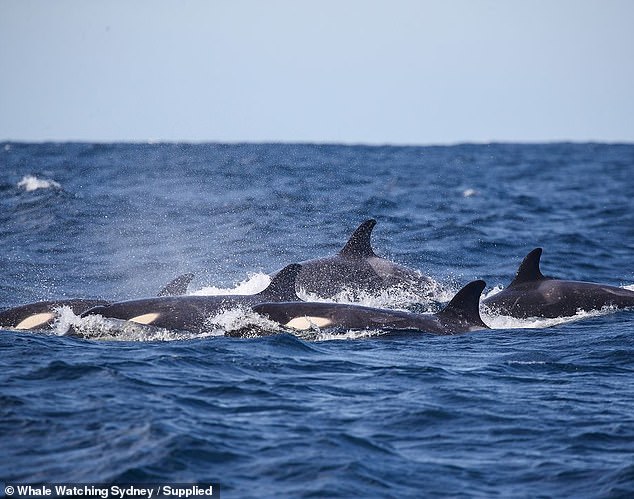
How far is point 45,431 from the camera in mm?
8078

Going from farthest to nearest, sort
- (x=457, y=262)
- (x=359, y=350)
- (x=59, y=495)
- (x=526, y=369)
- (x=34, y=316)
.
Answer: (x=457, y=262) < (x=34, y=316) < (x=359, y=350) < (x=526, y=369) < (x=59, y=495)

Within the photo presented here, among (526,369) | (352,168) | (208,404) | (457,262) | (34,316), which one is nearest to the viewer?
(208,404)

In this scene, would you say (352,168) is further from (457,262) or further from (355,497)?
(355,497)

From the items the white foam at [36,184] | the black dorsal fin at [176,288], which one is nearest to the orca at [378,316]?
the black dorsal fin at [176,288]

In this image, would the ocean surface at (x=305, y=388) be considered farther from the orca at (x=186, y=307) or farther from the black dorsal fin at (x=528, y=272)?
the black dorsal fin at (x=528, y=272)

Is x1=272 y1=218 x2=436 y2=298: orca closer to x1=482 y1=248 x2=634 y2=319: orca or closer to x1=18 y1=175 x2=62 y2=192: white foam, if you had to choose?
x1=482 y1=248 x2=634 y2=319: orca

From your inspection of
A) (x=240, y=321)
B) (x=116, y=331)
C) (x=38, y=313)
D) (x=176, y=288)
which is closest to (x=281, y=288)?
(x=240, y=321)

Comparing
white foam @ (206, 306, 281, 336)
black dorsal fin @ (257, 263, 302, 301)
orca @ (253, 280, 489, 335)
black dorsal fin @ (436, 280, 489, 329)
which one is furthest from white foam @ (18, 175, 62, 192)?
black dorsal fin @ (436, 280, 489, 329)

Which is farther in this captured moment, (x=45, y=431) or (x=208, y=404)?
(x=208, y=404)

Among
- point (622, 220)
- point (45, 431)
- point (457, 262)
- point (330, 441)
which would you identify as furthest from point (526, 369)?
point (622, 220)

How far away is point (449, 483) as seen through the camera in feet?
24.5

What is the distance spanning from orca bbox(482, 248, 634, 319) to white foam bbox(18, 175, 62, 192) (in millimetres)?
18705

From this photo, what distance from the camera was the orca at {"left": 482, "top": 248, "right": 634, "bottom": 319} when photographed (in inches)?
585

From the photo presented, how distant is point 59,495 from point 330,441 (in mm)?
2224
